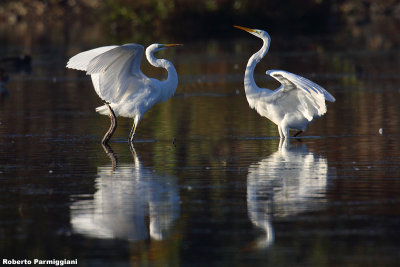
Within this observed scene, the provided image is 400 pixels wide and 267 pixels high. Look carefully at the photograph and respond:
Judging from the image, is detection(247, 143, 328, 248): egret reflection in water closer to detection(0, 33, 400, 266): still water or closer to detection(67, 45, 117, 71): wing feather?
detection(0, 33, 400, 266): still water

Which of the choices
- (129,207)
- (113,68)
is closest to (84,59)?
(113,68)

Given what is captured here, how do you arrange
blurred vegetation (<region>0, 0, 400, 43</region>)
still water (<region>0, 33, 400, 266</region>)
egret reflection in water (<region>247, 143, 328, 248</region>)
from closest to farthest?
still water (<region>0, 33, 400, 266</region>)
egret reflection in water (<region>247, 143, 328, 248</region>)
blurred vegetation (<region>0, 0, 400, 43</region>)

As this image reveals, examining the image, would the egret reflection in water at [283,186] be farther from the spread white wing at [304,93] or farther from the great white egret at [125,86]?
the great white egret at [125,86]

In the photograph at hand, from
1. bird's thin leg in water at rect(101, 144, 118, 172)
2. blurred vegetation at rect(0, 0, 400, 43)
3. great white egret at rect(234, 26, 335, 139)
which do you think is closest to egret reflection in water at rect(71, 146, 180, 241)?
bird's thin leg in water at rect(101, 144, 118, 172)

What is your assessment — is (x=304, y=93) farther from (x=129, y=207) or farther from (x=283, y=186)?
(x=129, y=207)

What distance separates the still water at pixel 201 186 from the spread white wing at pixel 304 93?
51 centimetres

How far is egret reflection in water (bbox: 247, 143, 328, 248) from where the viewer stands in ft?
30.3

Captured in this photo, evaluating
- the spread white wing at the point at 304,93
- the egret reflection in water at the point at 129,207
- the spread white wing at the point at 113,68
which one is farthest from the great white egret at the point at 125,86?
the egret reflection in water at the point at 129,207

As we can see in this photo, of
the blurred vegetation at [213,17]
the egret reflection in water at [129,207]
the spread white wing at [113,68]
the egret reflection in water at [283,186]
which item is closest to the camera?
the egret reflection in water at [129,207]

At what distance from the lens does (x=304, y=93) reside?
586 inches

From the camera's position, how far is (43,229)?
8.80 metres

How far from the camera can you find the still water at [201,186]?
8.07 metres

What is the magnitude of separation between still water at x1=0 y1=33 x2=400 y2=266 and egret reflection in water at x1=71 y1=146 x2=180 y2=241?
15 mm

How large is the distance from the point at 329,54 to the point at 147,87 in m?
21.1
